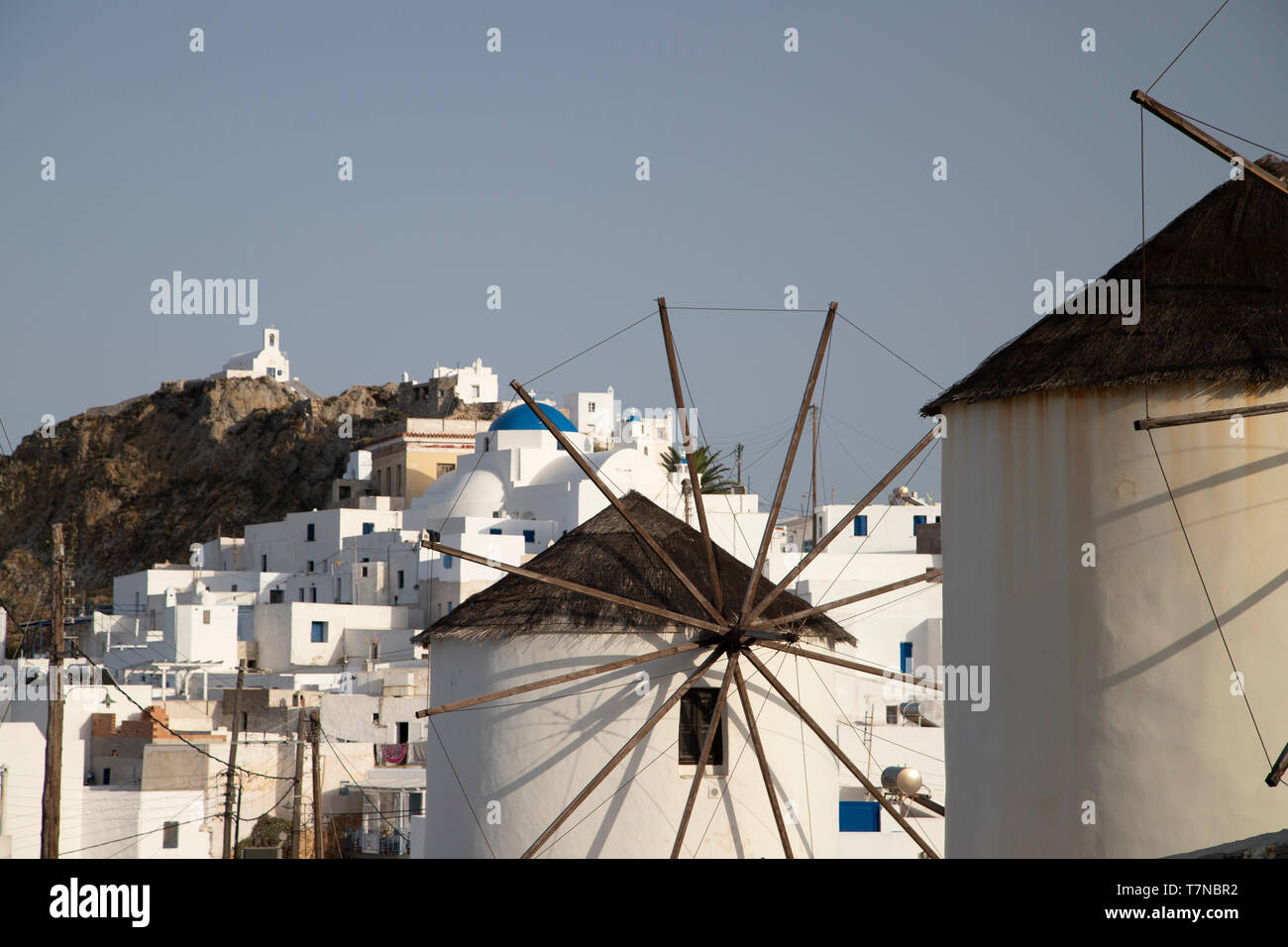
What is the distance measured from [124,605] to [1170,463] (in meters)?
49.3

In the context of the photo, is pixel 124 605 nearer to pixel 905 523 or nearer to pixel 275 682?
pixel 275 682

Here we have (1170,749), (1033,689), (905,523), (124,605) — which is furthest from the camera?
(124,605)

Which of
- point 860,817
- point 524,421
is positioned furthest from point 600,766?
point 524,421

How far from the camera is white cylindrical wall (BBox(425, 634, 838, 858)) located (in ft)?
64.2

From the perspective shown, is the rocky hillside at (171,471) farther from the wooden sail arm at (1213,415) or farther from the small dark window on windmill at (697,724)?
the wooden sail arm at (1213,415)

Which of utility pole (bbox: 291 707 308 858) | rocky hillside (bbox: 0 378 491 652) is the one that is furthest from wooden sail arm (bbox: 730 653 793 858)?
rocky hillside (bbox: 0 378 491 652)

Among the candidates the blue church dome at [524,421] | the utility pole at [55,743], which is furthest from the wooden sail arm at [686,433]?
the blue church dome at [524,421]

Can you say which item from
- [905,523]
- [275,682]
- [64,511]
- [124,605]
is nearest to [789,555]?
[905,523]

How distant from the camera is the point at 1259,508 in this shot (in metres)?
12.5

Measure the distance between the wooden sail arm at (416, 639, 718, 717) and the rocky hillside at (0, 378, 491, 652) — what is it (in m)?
66.8

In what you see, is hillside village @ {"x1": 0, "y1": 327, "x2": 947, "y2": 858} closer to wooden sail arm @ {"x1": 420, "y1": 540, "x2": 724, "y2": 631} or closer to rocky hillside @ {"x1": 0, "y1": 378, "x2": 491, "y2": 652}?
wooden sail arm @ {"x1": 420, "y1": 540, "x2": 724, "y2": 631}

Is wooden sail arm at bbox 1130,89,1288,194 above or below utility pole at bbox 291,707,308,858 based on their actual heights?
above

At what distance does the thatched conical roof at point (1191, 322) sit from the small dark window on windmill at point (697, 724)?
663cm
